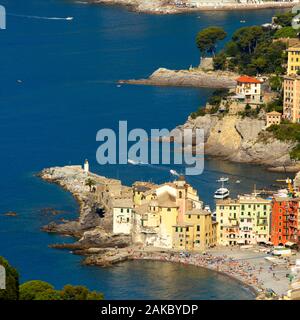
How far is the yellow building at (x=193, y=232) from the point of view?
4244 cm

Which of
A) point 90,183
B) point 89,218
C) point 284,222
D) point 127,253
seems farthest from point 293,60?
point 127,253

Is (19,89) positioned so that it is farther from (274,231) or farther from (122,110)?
(274,231)

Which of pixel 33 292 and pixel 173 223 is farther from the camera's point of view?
pixel 173 223

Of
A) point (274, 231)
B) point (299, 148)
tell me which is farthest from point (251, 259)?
point (299, 148)

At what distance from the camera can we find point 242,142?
57.7m

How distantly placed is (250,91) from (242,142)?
3.11 metres

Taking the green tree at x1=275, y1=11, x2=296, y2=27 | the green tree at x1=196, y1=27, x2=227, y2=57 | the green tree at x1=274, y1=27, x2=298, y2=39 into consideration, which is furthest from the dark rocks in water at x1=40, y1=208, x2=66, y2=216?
the green tree at x1=196, y1=27, x2=227, y2=57

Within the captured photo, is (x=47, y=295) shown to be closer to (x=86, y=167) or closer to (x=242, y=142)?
(x=86, y=167)

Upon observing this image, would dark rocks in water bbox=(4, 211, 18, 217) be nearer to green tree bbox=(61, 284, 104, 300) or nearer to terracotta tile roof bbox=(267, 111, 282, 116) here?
terracotta tile roof bbox=(267, 111, 282, 116)

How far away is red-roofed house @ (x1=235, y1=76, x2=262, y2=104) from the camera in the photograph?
196ft

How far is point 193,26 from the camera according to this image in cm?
9781

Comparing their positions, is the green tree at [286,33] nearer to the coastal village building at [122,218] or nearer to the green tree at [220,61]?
the green tree at [220,61]

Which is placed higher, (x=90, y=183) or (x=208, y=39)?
(x=208, y=39)

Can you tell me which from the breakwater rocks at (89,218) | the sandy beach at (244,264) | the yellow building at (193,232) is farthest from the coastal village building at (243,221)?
the breakwater rocks at (89,218)
